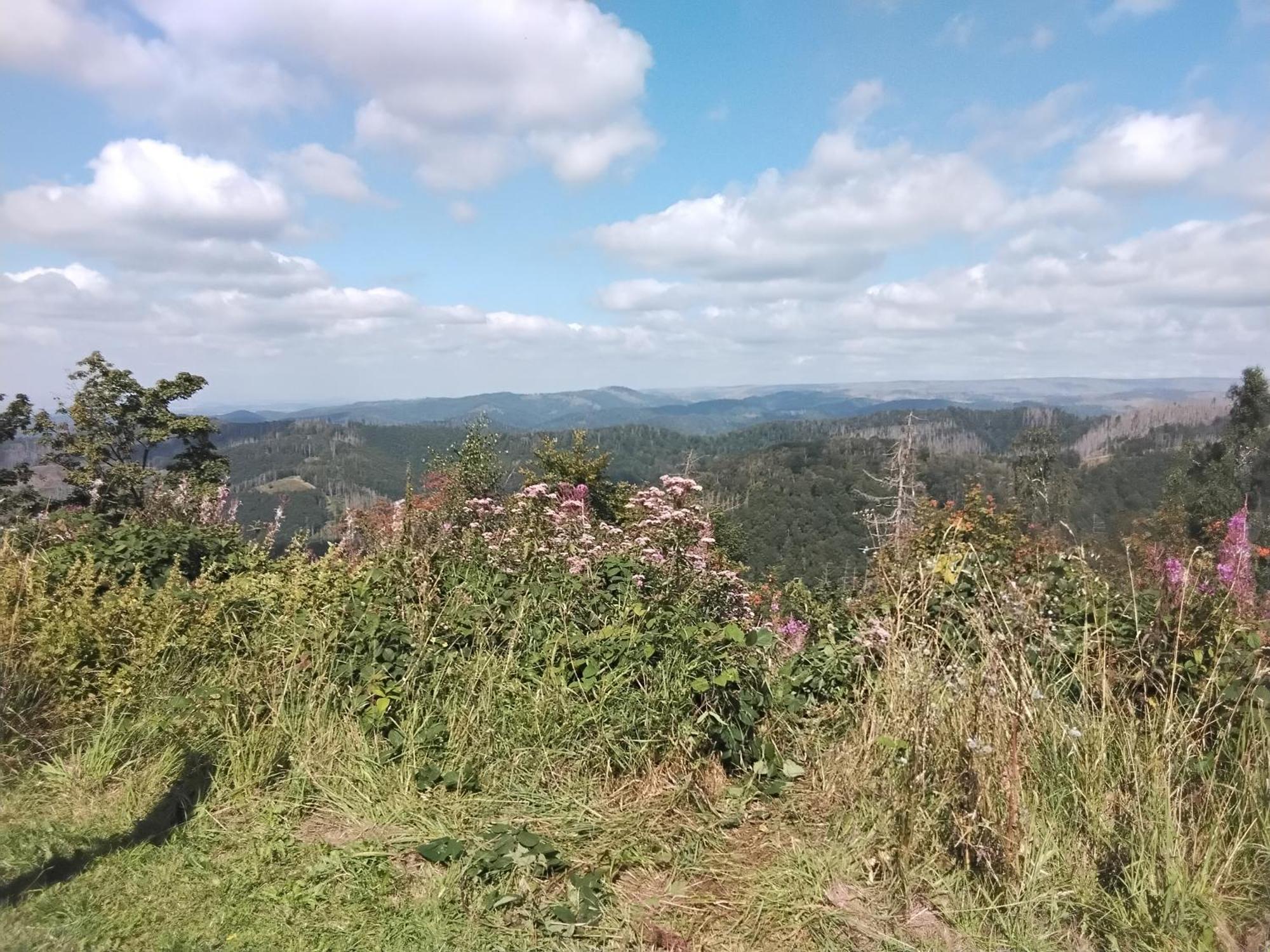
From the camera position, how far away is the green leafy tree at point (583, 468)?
1475 cm

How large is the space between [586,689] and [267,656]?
1.78 metres

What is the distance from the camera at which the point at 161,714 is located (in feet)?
11.6

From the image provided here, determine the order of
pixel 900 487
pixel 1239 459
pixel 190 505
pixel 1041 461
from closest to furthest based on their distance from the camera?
pixel 190 505
pixel 900 487
pixel 1239 459
pixel 1041 461

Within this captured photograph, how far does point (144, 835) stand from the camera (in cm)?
301

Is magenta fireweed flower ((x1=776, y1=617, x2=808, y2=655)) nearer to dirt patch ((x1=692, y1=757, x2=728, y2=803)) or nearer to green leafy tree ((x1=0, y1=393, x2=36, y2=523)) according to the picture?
dirt patch ((x1=692, y1=757, x2=728, y2=803))

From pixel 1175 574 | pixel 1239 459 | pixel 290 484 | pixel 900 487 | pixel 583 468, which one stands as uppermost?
pixel 1175 574

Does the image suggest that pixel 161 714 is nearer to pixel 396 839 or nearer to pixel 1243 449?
pixel 396 839

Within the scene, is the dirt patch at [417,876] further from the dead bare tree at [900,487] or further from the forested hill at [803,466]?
the dead bare tree at [900,487]

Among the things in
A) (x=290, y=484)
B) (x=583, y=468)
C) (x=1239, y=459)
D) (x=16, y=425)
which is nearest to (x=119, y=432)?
(x=16, y=425)

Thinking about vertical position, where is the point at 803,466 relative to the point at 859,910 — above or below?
below

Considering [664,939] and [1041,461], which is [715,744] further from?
[1041,461]

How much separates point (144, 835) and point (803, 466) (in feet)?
317

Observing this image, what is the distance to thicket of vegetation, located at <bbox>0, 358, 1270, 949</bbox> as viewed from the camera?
8.11 feet

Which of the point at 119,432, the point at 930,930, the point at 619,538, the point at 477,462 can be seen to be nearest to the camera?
the point at 930,930
